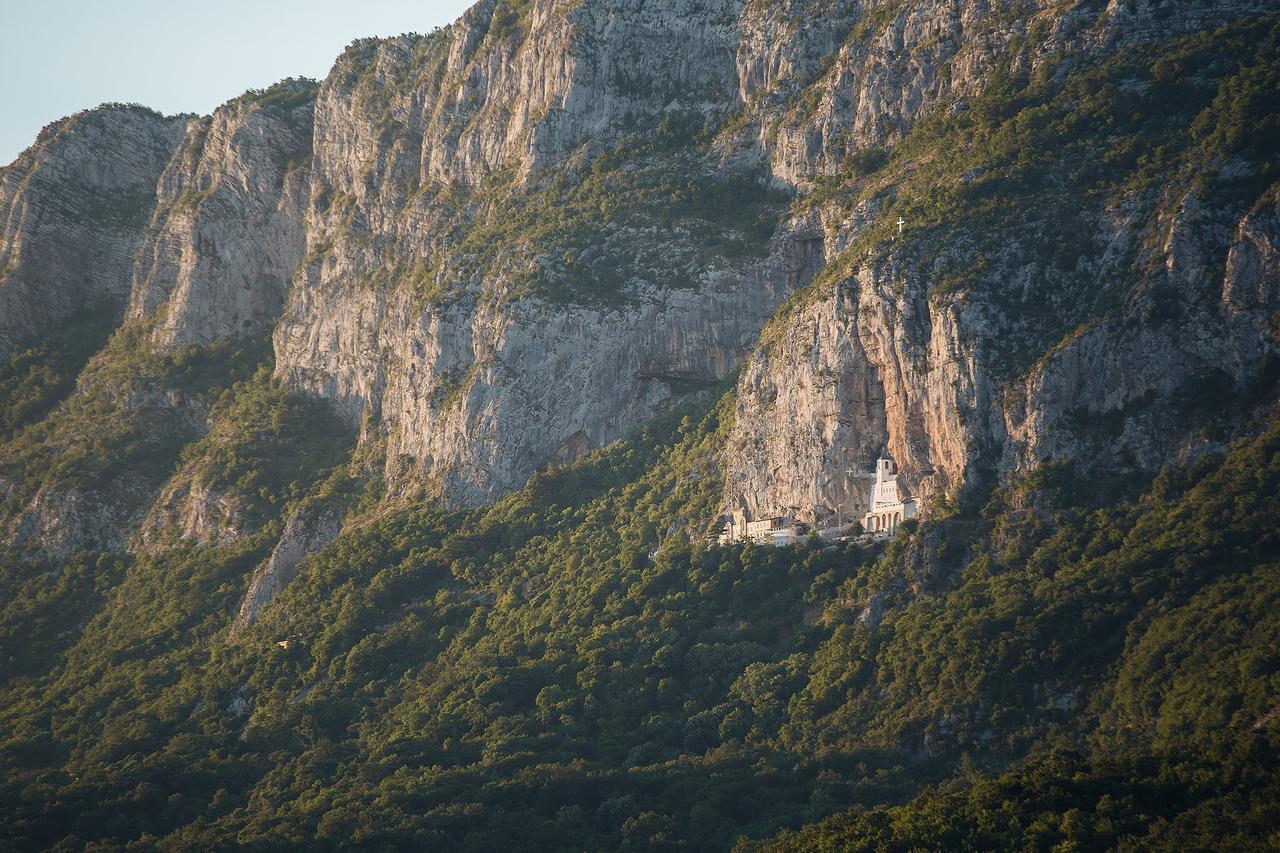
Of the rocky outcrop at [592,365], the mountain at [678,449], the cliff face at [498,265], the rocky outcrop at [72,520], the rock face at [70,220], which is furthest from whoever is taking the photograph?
the rock face at [70,220]

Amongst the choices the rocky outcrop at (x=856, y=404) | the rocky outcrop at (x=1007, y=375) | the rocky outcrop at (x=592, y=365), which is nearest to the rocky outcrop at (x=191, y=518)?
the rocky outcrop at (x=592, y=365)

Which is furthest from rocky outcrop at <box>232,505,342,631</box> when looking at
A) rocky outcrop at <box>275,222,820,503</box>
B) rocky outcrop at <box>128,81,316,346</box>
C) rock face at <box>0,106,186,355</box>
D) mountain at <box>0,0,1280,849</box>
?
rock face at <box>0,106,186,355</box>

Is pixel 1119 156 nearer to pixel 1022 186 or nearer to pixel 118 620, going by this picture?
pixel 1022 186

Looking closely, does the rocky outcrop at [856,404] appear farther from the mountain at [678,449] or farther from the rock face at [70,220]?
the rock face at [70,220]

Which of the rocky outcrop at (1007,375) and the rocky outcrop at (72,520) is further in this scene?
the rocky outcrop at (72,520)

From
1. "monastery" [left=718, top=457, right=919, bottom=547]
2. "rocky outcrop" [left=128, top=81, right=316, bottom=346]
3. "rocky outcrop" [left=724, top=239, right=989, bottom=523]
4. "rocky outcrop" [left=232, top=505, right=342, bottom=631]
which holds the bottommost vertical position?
"rocky outcrop" [left=232, top=505, right=342, bottom=631]

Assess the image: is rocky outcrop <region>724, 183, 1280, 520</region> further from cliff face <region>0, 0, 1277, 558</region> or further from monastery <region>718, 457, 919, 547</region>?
monastery <region>718, 457, 919, 547</region>

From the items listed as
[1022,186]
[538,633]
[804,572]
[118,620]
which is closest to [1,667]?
[118,620]

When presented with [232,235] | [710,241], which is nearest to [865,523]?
[710,241]
